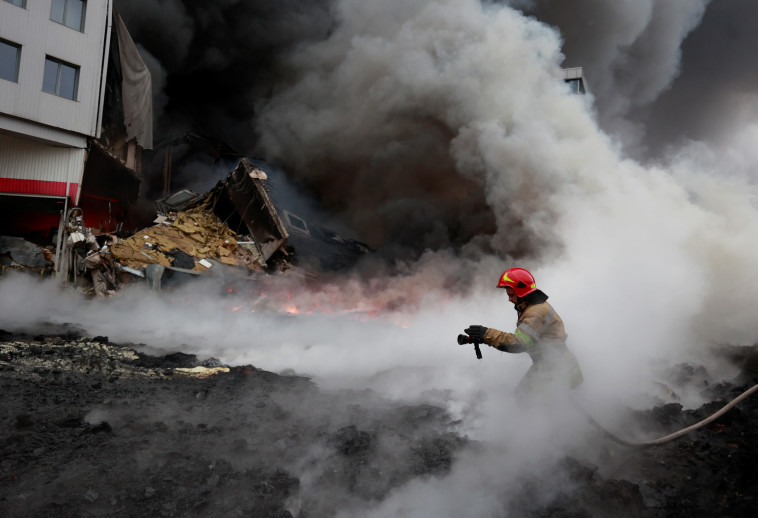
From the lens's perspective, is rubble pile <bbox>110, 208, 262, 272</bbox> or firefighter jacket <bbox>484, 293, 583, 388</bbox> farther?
rubble pile <bbox>110, 208, 262, 272</bbox>

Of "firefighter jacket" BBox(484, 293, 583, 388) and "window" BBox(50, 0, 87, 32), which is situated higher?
"window" BBox(50, 0, 87, 32)

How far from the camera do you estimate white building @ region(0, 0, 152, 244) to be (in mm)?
12891

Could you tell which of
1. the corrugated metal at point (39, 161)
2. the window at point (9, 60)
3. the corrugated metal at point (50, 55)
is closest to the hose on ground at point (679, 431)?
the corrugated metal at point (39, 161)

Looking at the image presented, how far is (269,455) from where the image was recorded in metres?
3.75

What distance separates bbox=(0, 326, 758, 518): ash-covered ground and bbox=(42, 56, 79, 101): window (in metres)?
11.7

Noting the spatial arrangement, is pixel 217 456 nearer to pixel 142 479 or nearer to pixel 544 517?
pixel 142 479

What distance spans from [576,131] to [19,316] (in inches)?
536

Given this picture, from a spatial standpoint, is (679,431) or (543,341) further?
(543,341)

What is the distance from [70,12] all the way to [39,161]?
16.3ft

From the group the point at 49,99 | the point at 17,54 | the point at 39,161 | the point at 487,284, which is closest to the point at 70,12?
the point at 17,54

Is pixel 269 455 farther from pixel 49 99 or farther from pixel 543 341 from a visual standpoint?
pixel 49 99

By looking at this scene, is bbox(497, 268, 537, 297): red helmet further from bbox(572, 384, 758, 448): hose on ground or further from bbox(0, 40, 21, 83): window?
bbox(0, 40, 21, 83): window

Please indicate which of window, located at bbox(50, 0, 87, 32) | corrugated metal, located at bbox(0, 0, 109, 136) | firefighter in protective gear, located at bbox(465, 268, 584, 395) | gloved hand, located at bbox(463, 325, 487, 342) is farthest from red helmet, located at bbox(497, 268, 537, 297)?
window, located at bbox(50, 0, 87, 32)

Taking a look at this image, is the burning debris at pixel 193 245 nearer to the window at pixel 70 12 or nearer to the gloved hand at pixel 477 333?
the window at pixel 70 12
